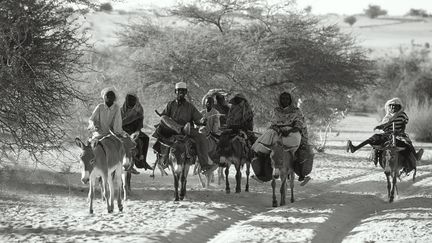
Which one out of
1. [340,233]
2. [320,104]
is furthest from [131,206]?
[320,104]

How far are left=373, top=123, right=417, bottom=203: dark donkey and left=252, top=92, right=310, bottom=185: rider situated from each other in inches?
76.7

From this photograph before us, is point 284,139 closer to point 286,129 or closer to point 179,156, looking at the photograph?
point 286,129

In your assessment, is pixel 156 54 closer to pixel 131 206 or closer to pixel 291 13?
pixel 291 13

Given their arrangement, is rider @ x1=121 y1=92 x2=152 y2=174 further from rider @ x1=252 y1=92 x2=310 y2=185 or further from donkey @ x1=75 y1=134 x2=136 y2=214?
rider @ x1=252 y1=92 x2=310 y2=185

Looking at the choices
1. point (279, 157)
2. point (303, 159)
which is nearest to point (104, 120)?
point (279, 157)

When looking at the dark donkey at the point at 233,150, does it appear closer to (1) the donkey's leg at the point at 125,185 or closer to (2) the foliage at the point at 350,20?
(1) the donkey's leg at the point at 125,185

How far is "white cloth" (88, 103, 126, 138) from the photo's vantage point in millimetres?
14078

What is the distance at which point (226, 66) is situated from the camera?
89.2 ft

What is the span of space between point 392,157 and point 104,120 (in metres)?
6.37

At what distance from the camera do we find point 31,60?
14.7 m

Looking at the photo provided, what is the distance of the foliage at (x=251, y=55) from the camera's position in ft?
88.3

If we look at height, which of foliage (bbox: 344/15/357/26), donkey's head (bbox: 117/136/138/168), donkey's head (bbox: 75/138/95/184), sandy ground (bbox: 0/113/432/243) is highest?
foliage (bbox: 344/15/357/26)

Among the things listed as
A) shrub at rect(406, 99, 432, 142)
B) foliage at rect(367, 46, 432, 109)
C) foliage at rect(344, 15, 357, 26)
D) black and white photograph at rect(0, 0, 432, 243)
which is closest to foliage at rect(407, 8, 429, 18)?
foliage at rect(344, 15, 357, 26)

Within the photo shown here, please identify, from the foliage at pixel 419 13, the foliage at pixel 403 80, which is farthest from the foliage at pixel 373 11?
the foliage at pixel 403 80
